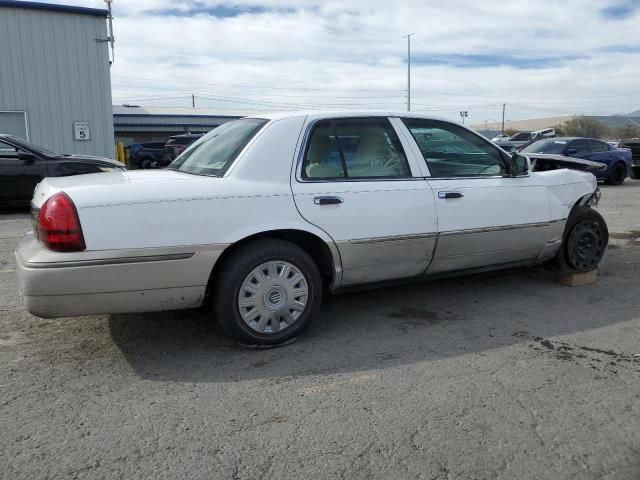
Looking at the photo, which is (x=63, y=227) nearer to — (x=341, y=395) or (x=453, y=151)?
(x=341, y=395)

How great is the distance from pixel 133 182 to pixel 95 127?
46.0ft

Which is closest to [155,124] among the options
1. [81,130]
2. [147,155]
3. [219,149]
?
[147,155]

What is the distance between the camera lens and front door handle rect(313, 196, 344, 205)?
384 centimetres

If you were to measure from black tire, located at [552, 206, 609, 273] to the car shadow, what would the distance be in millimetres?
204

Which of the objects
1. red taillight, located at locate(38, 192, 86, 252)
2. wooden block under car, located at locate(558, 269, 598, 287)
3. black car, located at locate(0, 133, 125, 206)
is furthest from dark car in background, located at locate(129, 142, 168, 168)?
red taillight, located at locate(38, 192, 86, 252)

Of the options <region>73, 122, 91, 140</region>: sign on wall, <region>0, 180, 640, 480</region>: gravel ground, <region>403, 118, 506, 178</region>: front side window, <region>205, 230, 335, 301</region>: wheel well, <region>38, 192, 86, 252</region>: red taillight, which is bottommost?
<region>0, 180, 640, 480</region>: gravel ground

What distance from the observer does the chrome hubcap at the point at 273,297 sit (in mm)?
3689

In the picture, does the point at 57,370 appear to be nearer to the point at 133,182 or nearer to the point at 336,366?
the point at 133,182

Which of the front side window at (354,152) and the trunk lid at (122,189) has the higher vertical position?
the front side window at (354,152)

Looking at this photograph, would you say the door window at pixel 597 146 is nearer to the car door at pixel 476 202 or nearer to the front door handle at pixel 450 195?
the car door at pixel 476 202

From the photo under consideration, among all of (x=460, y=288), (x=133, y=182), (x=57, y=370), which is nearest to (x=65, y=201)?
(x=133, y=182)

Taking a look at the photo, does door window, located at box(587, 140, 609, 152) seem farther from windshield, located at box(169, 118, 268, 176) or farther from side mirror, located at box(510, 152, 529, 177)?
windshield, located at box(169, 118, 268, 176)

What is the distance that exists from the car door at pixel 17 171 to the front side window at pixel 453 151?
778 centimetres

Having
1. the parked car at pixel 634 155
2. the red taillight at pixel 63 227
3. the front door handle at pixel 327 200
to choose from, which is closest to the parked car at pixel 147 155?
the parked car at pixel 634 155
